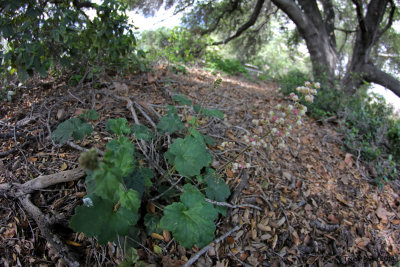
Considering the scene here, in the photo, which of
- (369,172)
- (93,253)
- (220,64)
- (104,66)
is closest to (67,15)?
(104,66)

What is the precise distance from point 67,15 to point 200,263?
250 centimetres

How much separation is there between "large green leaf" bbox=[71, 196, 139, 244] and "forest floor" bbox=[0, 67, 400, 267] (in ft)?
1.01

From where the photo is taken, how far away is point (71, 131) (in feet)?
4.80

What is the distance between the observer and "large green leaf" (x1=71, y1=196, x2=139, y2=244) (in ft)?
3.71

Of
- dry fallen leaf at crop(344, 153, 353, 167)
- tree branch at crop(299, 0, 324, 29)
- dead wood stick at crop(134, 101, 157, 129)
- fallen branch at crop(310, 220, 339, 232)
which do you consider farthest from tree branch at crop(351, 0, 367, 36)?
dead wood stick at crop(134, 101, 157, 129)

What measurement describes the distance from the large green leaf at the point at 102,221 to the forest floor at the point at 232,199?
307mm

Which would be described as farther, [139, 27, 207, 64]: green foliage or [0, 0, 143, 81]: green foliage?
[139, 27, 207, 64]: green foliage

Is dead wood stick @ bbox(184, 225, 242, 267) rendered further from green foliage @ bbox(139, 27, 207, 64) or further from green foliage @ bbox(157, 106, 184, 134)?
green foliage @ bbox(139, 27, 207, 64)

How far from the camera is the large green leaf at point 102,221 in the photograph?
113cm

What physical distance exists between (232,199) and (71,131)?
1272 millimetres

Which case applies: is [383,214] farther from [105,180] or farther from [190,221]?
[105,180]

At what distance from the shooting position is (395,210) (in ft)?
7.91

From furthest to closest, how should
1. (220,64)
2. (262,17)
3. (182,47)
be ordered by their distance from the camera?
(262,17) → (220,64) → (182,47)

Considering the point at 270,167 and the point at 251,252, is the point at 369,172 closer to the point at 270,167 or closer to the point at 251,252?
the point at 270,167
